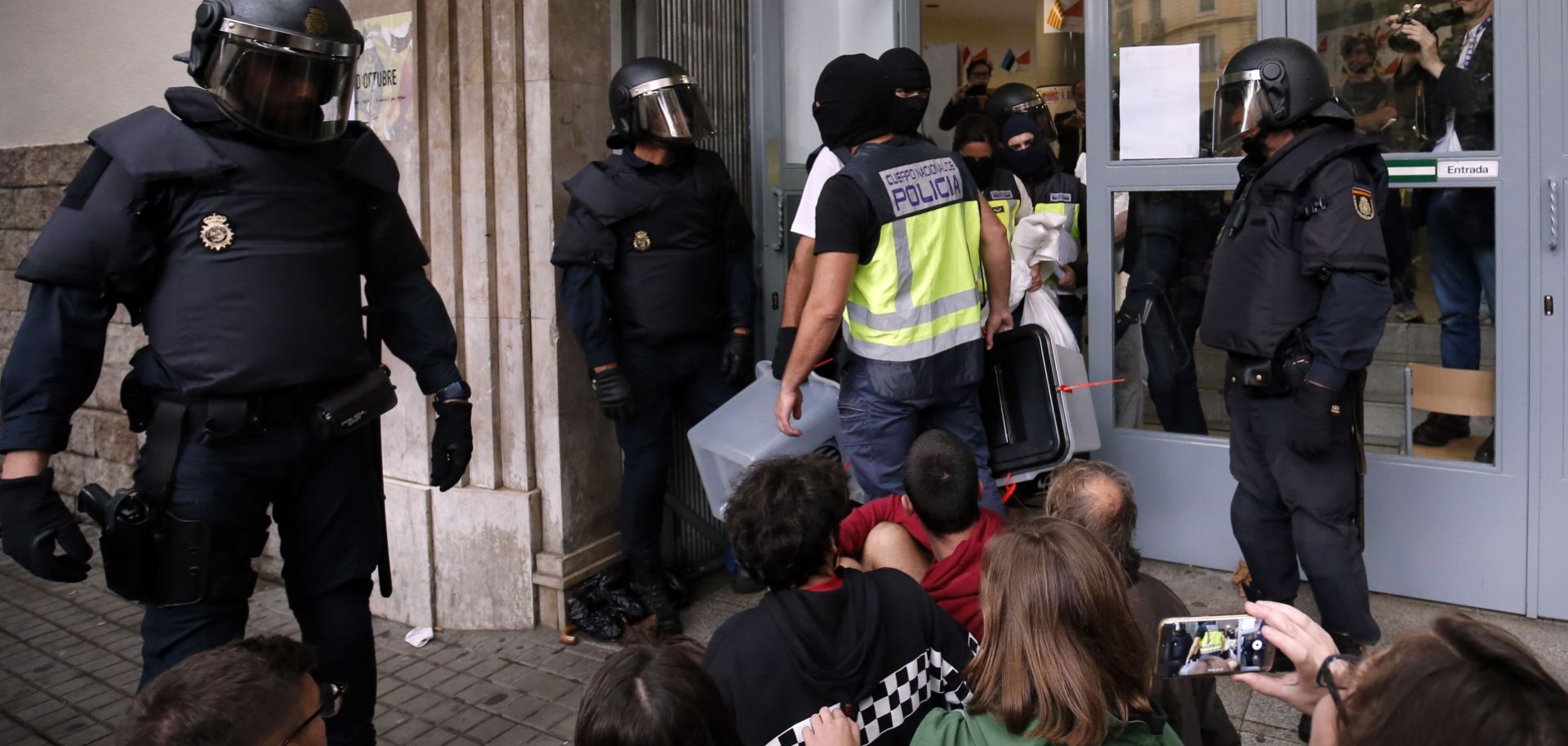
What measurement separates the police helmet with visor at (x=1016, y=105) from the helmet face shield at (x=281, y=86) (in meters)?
3.32

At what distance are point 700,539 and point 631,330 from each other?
1.15 metres

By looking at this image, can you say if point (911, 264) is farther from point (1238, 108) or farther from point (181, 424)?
point (181, 424)

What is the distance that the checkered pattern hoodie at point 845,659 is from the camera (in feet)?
7.48

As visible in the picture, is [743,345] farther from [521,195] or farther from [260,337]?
[260,337]

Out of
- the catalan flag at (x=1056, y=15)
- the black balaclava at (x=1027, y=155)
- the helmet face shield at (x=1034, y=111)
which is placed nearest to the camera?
the black balaclava at (x=1027, y=155)

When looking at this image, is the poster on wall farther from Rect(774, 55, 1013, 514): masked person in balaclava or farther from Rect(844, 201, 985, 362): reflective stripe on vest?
Rect(844, 201, 985, 362): reflective stripe on vest

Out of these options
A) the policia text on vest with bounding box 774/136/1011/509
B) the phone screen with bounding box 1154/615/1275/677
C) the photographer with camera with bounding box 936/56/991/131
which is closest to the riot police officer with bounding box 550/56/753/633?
the policia text on vest with bounding box 774/136/1011/509

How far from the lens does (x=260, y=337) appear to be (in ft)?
9.90

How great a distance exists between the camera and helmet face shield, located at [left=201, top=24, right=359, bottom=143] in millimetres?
2963

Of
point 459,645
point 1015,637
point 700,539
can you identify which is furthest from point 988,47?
point 1015,637

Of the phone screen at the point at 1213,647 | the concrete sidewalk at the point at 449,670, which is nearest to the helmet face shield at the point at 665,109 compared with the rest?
the concrete sidewalk at the point at 449,670

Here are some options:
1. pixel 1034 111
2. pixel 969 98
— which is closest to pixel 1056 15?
pixel 969 98

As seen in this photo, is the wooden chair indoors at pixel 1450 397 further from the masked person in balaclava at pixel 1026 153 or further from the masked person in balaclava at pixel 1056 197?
the masked person in balaclava at pixel 1026 153

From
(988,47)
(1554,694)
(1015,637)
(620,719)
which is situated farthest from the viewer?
(988,47)
